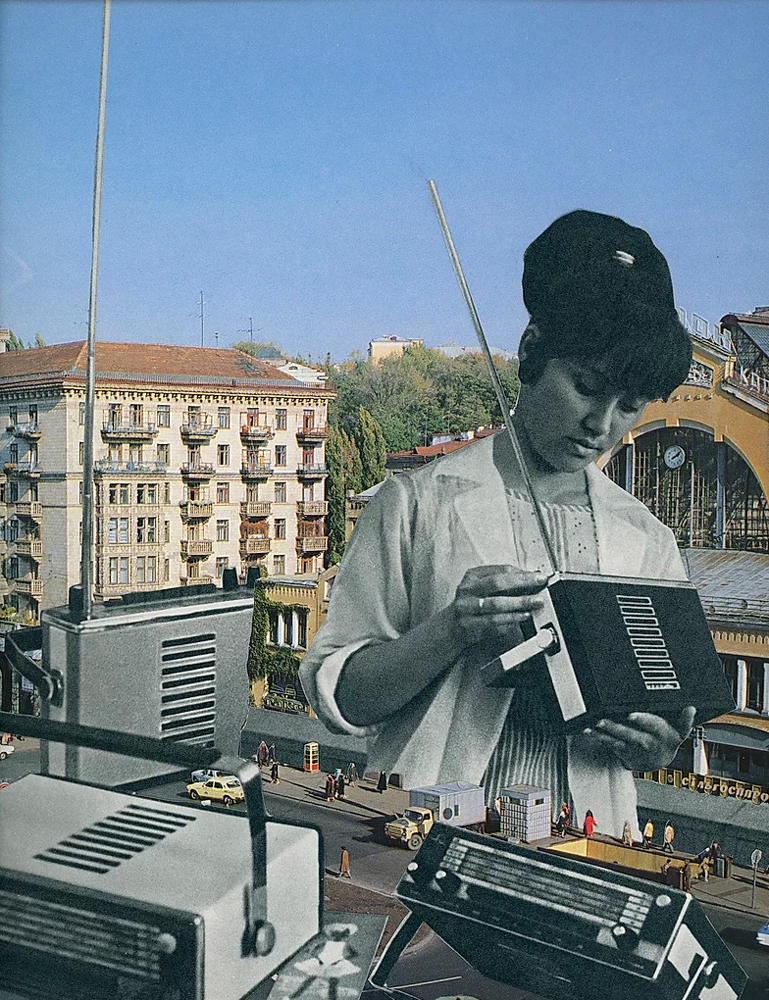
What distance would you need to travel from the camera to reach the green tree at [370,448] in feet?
11.8

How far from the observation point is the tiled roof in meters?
3.47

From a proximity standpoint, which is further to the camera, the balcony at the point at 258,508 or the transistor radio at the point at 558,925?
the balcony at the point at 258,508

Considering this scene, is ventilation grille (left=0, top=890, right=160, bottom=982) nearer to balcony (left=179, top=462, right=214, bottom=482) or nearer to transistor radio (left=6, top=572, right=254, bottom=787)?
transistor radio (left=6, top=572, right=254, bottom=787)

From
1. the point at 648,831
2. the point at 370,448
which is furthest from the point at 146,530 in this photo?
the point at 648,831

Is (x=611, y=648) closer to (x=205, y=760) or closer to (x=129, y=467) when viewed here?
(x=205, y=760)

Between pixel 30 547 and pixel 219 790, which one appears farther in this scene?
pixel 30 547

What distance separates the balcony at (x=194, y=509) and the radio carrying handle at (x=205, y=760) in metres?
0.58

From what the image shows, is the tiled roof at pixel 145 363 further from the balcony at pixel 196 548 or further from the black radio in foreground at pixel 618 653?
the black radio in foreground at pixel 618 653

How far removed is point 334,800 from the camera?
136 inches

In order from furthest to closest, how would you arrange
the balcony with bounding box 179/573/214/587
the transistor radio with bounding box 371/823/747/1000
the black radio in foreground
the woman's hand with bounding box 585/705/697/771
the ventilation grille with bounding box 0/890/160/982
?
the balcony with bounding box 179/573/214/587 → the woman's hand with bounding box 585/705/697/771 → the black radio in foreground → the transistor radio with bounding box 371/823/747/1000 → the ventilation grille with bounding box 0/890/160/982

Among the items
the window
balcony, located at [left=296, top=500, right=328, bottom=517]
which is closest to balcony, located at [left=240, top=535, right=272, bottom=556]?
balcony, located at [left=296, top=500, right=328, bottom=517]

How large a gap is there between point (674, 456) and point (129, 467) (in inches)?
56.3

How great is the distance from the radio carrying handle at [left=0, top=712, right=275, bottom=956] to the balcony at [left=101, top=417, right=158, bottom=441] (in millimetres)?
729

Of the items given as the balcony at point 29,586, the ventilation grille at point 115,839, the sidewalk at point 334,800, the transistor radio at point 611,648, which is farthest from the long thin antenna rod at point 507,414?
the balcony at point 29,586
